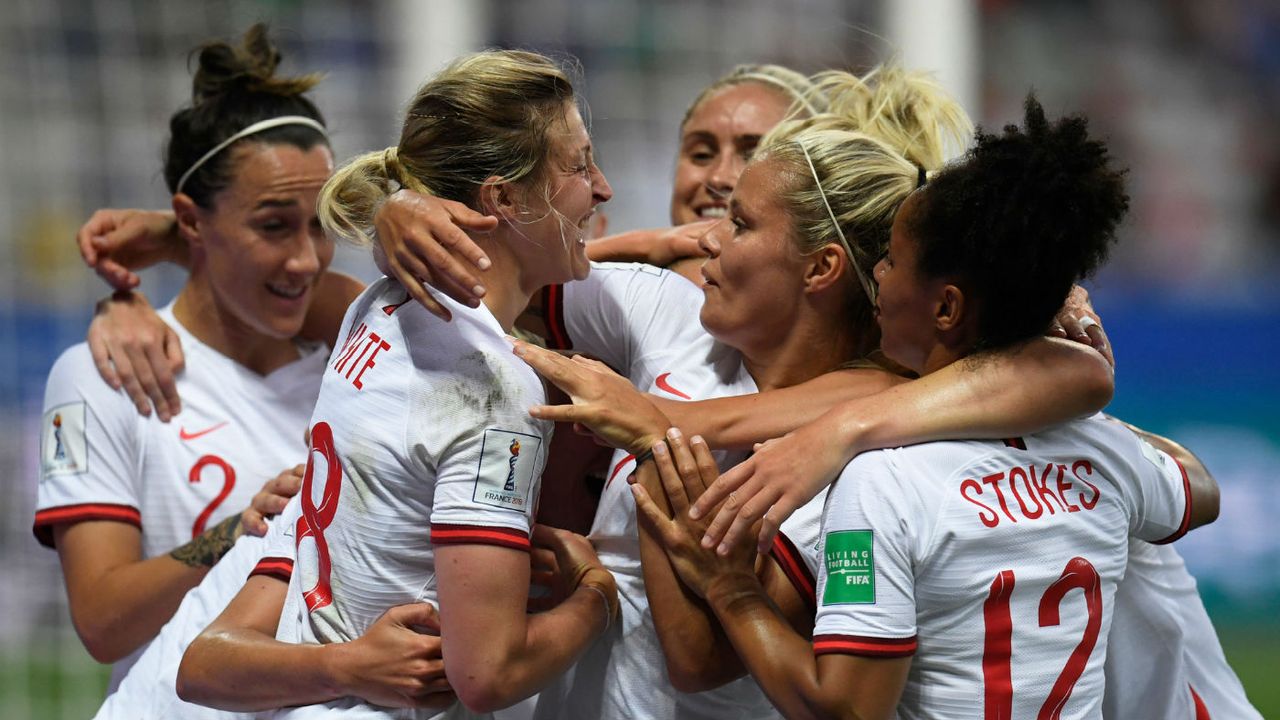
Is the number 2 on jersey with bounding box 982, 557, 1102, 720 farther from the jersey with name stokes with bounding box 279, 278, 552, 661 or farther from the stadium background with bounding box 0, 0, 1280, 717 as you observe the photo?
the stadium background with bounding box 0, 0, 1280, 717

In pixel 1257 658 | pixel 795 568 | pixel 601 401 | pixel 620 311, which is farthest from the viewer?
pixel 1257 658

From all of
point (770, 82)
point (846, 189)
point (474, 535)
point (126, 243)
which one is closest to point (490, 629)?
point (474, 535)

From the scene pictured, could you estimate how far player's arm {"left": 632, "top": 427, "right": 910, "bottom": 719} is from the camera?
220 cm

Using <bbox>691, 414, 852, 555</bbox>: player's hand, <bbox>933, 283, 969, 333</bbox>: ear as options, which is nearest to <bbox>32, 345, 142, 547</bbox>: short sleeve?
<bbox>691, 414, 852, 555</bbox>: player's hand

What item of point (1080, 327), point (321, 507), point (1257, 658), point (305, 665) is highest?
point (1080, 327)

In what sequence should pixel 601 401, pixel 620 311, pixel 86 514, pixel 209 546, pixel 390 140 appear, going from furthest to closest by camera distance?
pixel 390 140, pixel 86 514, pixel 209 546, pixel 620 311, pixel 601 401

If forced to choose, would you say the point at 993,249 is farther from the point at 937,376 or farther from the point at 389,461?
the point at 389,461

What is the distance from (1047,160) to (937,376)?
0.41 m

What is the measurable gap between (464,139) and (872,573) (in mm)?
1036

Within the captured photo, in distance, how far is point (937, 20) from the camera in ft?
24.3

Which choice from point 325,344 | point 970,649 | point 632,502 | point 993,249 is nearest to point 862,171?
point 993,249

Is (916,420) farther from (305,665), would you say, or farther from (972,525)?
(305,665)

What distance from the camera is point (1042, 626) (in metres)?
2.31

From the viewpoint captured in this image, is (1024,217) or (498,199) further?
(498,199)
